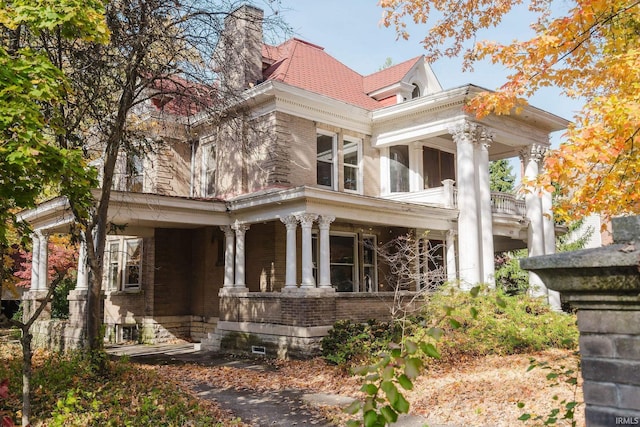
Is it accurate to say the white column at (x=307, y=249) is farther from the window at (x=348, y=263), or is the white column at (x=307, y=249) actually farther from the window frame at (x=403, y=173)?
the window frame at (x=403, y=173)

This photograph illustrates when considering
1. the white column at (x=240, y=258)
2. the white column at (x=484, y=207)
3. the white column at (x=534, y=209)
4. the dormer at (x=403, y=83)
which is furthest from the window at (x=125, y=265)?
the white column at (x=534, y=209)

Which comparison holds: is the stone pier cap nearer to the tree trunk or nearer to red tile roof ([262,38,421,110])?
the tree trunk

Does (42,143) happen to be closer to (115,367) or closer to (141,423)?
(141,423)

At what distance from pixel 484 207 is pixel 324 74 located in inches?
314

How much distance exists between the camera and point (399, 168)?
1972 centimetres

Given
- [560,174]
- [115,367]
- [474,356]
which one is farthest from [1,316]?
[474,356]

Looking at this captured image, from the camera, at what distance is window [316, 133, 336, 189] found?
1825 cm

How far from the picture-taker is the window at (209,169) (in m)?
19.5

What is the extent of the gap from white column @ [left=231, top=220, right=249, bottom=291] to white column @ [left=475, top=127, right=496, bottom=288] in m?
7.70

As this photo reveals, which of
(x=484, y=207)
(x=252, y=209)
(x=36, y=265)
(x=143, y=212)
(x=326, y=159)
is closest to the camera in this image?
(x=143, y=212)

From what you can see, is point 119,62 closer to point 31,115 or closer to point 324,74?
point 31,115

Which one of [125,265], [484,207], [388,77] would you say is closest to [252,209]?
[125,265]

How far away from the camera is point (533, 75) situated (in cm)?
905

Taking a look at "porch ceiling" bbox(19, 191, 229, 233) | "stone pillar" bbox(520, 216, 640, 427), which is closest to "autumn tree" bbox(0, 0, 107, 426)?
"stone pillar" bbox(520, 216, 640, 427)
